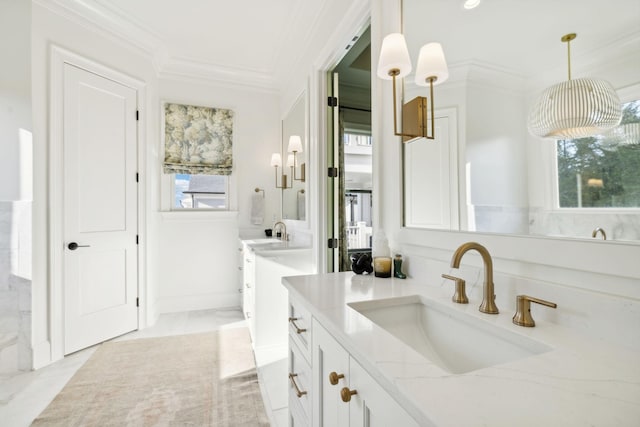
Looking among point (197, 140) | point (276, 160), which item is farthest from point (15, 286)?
point (276, 160)

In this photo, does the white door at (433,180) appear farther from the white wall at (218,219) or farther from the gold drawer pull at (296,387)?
the white wall at (218,219)

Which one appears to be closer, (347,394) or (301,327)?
(347,394)

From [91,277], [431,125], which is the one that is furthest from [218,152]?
[431,125]

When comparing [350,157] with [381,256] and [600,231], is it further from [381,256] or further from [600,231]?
[600,231]

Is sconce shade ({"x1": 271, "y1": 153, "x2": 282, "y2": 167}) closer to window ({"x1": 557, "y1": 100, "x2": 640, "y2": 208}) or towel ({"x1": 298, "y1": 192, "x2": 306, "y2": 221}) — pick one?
towel ({"x1": 298, "y1": 192, "x2": 306, "y2": 221})

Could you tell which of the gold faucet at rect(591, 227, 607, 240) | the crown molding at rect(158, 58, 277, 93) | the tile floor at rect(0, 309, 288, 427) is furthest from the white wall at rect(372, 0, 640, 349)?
the crown molding at rect(158, 58, 277, 93)

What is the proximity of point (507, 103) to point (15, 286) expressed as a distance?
10.4 feet

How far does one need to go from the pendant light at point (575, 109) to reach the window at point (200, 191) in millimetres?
3399

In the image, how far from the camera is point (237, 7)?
2527 mm

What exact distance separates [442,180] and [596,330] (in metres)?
0.67

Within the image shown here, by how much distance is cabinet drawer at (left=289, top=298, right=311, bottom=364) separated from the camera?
105 cm

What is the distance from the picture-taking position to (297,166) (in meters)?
3.11

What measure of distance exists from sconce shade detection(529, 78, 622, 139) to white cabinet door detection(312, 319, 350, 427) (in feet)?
2.65

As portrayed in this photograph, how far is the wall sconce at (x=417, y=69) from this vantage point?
3.84 ft
